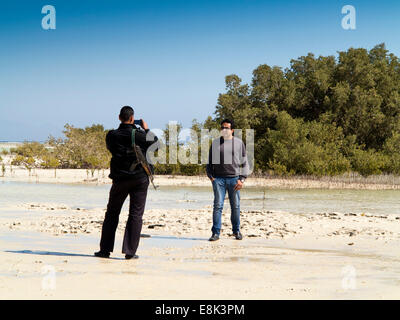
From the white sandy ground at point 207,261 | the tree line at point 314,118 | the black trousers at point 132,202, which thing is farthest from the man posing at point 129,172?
the tree line at point 314,118

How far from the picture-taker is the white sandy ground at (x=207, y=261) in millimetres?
4559

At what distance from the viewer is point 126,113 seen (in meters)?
6.35

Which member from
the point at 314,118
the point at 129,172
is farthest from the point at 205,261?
the point at 314,118

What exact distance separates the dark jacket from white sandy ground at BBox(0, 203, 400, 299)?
3.41 ft

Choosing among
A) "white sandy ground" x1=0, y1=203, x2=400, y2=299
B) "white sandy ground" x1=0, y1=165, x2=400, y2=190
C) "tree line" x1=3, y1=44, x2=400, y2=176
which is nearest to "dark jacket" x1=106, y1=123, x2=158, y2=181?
"white sandy ground" x1=0, y1=203, x2=400, y2=299

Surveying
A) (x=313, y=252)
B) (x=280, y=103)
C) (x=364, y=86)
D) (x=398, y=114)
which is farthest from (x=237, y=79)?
(x=313, y=252)

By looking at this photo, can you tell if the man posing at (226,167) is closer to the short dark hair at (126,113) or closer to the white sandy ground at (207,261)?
the white sandy ground at (207,261)

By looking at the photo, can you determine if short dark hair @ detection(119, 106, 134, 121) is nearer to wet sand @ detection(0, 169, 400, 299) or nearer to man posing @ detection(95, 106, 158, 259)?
man posing @ detection(95, 106, 158, 259)

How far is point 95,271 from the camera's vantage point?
5434 mm

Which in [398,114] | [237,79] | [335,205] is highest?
[237,79]

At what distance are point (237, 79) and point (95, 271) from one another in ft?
128

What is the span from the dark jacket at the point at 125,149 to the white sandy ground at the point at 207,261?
3.41 ft
